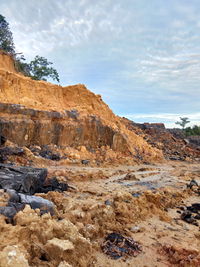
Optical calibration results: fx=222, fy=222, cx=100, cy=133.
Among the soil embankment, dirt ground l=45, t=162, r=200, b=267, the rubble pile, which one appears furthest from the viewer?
the rubble pile

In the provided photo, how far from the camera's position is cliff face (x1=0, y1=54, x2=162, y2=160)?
14844 millimetres

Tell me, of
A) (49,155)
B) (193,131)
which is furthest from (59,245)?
(193,131)

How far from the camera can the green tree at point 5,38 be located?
1001 inches

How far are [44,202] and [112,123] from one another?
1597cm

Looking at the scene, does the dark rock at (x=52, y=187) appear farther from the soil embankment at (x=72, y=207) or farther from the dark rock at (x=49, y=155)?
the dark rock at (x=49, y=155)

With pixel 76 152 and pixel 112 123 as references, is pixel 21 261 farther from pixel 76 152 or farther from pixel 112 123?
pixel 112 123

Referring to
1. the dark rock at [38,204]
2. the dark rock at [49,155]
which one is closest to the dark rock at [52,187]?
the dark rock at [38,204]

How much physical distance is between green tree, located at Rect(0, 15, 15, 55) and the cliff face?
17.1 ft

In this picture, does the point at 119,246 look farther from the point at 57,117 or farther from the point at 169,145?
the point at 169,145

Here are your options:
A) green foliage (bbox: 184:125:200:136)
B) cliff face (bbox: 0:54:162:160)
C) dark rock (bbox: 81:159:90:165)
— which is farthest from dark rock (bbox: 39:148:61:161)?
green foliage (bbox: 184:125:200:136)

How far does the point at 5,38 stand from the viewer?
26641 millimetres

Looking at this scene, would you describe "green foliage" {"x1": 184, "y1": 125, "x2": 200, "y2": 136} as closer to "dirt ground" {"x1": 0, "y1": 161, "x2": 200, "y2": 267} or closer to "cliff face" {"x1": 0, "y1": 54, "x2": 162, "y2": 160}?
"cliff face" {"x1": 0, "y1": 54, "x2": 162, "y2": 160}

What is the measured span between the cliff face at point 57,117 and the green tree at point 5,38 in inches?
206

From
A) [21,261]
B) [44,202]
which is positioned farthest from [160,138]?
[21,261]
